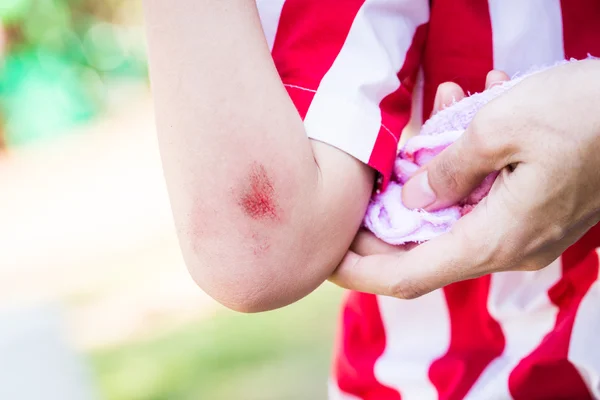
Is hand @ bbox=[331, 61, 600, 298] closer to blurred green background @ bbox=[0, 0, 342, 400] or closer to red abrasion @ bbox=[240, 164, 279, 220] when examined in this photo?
red abrasion @ bbox=[240, 164, 279, 220]

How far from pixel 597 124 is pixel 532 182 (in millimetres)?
63

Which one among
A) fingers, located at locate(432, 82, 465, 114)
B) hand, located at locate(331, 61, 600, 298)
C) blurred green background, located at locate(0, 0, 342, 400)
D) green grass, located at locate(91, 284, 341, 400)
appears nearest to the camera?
hand, located at locate(331, 61, 600, 298)

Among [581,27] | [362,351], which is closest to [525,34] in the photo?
[581,27]

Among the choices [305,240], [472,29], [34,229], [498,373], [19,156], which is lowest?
[19,156]

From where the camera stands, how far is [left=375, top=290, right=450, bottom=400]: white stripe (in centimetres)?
76

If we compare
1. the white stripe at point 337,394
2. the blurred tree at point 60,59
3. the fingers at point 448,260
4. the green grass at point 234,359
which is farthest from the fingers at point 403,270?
the blurred tree at point 60,59

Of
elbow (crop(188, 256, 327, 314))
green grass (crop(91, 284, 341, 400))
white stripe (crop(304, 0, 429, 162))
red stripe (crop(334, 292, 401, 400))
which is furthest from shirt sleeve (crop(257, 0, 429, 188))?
green grass (crop(91, 284, 341, 400))

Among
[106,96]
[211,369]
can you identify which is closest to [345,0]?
[211,369]

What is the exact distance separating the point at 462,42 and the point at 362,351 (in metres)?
0.37

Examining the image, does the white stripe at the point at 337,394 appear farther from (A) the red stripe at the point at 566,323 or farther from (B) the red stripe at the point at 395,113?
(B) the red stripe at the point at 395,113

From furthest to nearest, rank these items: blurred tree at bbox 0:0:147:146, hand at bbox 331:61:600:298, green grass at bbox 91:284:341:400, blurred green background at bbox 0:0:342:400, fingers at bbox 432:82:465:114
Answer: blurred tree at bbox 0:0:147:146 → blurred green background at bbox 0:0:342:400 → green grass at bbox 91:284:341:400 → fingers at bbox 432:82:465:114 → hand at bbox 331:61:600:298

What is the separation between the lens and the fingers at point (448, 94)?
64 centimetres

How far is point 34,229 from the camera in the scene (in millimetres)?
3438

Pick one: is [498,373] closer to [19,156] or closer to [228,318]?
[228,318]
